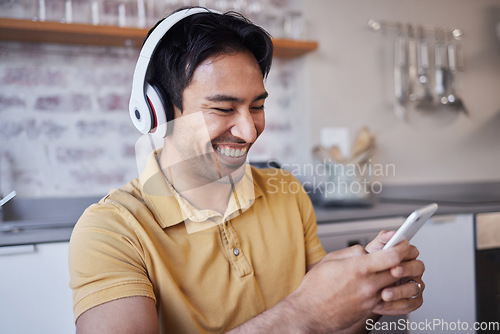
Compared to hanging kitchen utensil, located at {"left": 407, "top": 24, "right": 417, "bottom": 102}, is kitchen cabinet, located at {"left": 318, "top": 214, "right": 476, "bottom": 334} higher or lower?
lower

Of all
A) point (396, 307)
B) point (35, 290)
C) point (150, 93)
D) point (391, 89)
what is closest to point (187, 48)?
point (150, 93)

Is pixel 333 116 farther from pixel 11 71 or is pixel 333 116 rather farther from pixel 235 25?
pixel 11 71

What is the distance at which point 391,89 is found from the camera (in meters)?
2.33

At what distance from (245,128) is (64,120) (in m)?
1.26

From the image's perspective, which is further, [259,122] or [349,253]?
[259,122]

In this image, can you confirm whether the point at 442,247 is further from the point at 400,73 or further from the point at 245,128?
the point at 245,128

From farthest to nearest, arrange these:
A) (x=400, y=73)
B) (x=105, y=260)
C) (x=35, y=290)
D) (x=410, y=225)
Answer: (x=400, y=73) < (x=35, y=290) < (x=105, y=260) < (x=410, y=225)

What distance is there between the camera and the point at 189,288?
0.86 metres

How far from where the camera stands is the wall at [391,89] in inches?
86.7

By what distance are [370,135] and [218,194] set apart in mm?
1360

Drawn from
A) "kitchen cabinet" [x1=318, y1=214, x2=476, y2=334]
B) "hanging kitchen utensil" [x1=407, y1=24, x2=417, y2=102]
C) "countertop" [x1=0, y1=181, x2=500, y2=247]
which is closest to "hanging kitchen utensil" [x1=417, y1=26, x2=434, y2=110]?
"hanging kitchen utensil" [x1=407, y1=24, x2=417, y2=102]

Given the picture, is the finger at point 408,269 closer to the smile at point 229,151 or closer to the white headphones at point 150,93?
the smile at point 229,151

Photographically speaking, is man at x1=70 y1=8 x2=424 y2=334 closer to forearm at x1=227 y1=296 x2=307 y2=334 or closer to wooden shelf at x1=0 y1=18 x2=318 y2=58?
forearm at x1=227 y1=296 x2=307 y2=334

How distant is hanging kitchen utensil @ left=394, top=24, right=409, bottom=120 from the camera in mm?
2316
